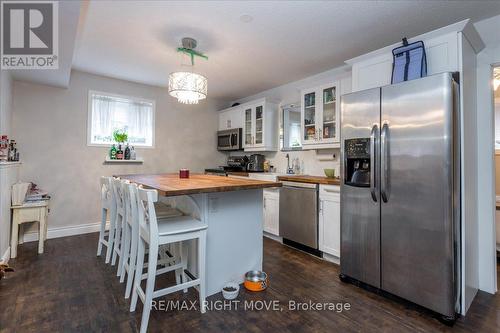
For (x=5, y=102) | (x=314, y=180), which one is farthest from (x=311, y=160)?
(x=5, y=102)

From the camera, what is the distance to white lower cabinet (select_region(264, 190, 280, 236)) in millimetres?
3779

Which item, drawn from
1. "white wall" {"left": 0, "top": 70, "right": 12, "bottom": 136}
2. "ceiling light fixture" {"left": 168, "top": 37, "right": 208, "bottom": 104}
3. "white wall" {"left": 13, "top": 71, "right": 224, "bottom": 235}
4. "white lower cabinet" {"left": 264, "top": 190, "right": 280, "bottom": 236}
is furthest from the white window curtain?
"white lower cabinet" {"left": 264, "top": 190, "right": 280, "bottom": 236}

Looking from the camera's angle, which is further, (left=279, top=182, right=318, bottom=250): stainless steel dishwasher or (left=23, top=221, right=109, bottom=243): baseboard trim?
(left=23, top=221, right=109, bottom=243): baseboard trim

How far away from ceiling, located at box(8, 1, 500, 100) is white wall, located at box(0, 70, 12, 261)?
829 mm

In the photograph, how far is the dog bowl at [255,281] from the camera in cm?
234

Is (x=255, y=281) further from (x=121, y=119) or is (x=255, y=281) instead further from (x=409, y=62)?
Result: (x=121, y=119)

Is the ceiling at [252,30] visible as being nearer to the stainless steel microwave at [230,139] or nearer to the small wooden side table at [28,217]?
the stainless steel microwave at [230,139]

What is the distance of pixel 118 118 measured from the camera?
442 centimetres

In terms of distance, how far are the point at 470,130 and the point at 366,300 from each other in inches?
67.9

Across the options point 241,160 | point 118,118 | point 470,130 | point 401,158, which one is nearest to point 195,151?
point 241,160

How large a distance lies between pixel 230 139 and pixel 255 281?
128 inches

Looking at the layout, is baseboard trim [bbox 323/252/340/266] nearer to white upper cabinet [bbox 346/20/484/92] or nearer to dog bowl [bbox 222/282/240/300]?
dog bowl [bbox 222/282/240/300]

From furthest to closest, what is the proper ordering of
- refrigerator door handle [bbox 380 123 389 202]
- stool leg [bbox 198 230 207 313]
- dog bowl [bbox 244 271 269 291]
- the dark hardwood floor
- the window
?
1. the window
2. dog bowl [bbox 244 271 269 291]
3. refrigerator door handle [bbox 380 123 389 202]
4. stool leg [bbox 198 230 207 313]
5. the dark hardwood floor

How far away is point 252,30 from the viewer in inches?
104
